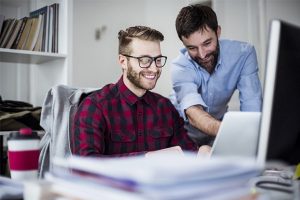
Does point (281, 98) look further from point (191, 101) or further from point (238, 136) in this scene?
Result: point (191, 101)

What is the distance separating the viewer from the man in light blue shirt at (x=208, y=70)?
187 cm

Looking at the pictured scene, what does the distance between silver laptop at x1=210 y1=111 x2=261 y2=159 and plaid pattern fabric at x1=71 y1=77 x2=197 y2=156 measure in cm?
47

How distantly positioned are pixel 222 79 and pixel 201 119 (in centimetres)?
26

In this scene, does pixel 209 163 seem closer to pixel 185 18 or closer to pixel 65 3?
pixel 185 18

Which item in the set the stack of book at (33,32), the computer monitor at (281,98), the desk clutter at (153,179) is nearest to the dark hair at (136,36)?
the stack of book at (33,32)

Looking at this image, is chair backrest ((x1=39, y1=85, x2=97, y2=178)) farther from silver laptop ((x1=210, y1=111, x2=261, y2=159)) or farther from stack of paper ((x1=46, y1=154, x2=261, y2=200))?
stack of paper ((x1=46, y1=154, x2=261, y2=200))

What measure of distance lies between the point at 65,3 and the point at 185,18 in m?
0.79

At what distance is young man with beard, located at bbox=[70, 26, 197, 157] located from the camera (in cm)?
148

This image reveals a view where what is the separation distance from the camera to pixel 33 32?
85.0 inches

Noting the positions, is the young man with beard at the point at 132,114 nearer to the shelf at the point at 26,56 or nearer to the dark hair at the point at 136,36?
the dark hair at the point at 136,36

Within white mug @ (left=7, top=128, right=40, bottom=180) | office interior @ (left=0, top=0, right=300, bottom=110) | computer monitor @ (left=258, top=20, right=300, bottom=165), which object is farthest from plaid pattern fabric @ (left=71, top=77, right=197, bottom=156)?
computer monitor @ (left=258, top=20, right=300, bottom=165)

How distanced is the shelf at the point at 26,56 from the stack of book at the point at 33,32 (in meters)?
0.06

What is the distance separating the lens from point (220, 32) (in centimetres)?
189

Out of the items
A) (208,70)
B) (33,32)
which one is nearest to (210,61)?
(208,70)
